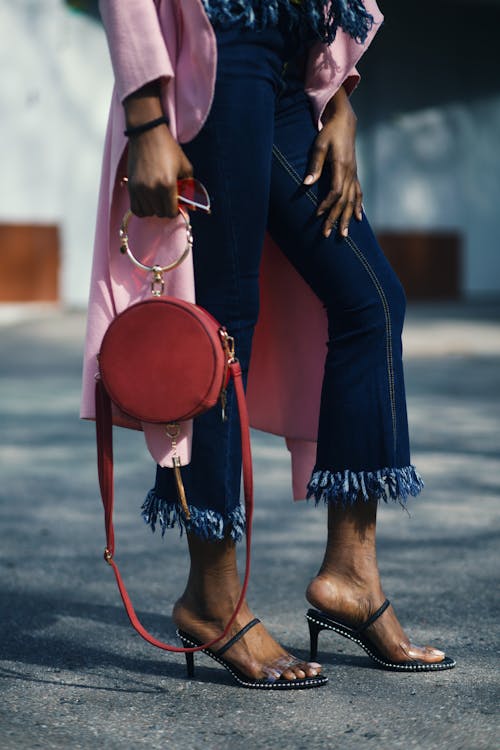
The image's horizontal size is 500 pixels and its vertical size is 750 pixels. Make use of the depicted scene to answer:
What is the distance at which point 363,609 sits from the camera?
1.90 metres

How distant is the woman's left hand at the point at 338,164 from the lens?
6.05ft

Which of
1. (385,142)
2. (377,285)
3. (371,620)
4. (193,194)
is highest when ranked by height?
(385,142)

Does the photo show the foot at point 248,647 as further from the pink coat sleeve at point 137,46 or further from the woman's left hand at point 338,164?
the pink coat sleeve at point 137,46

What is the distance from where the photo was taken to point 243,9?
5.83 ft

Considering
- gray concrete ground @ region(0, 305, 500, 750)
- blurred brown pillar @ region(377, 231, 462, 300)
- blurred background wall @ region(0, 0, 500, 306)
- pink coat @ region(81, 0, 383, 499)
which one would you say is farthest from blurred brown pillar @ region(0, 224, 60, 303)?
pink coat @ region(81, 0, 383, 499)

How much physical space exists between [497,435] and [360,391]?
2.79m

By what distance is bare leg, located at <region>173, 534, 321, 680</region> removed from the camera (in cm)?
185

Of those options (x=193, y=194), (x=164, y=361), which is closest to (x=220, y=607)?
(x=164, y=361)

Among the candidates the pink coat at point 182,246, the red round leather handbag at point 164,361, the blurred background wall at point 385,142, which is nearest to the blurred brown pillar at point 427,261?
the blurred background wall at point 385,142

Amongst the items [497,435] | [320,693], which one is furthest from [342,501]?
[497,435]

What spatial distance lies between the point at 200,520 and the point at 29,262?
1240 centimetres

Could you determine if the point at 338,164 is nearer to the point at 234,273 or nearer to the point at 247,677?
the point at 234,273

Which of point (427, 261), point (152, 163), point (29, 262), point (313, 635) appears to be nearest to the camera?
point (152, 163)

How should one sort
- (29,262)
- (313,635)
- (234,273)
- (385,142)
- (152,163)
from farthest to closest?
(385,142) < (29,262) < (313,635) < (234,273) < (152,163)
